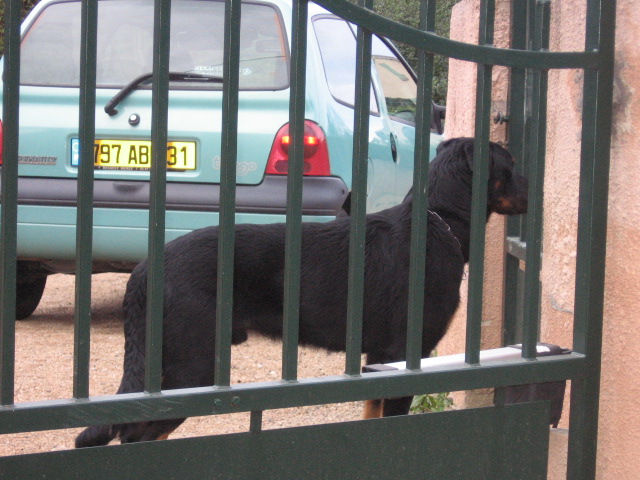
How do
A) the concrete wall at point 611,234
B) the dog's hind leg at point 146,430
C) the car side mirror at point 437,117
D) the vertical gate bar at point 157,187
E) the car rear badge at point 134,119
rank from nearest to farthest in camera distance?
the vertical gate bar at point 157,187, the concrete wall at point 611,234, the dog's hind leg at point 146,430, the car rear badge at point 134,119, the car side mirror at point 437,117

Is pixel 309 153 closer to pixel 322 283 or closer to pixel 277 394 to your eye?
pixel 322 283

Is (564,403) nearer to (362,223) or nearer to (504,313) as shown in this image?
(362,223)

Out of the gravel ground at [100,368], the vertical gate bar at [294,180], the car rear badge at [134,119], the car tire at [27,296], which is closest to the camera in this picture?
the vertical gate bar at [294,180]

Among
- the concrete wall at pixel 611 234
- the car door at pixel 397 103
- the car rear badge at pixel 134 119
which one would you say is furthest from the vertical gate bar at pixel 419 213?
the car door at pixel 397 103

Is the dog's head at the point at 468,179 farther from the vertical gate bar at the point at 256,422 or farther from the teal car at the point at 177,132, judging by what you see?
the vertical gate bar at the point at 256,422

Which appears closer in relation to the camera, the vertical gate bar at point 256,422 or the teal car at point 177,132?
the vertical gate bar at point 256,422

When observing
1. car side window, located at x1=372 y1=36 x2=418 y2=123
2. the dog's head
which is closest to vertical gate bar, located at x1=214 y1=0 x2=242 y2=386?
the dog's head

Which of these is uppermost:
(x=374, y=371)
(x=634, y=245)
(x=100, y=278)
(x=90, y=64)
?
(x=90, y=64)

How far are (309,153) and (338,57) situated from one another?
96cm

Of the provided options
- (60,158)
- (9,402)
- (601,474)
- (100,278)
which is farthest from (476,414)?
(100,278)

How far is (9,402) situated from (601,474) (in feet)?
5.41

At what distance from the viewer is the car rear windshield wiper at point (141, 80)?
5361 mm

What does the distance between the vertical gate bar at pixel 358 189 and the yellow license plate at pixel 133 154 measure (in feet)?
10.5

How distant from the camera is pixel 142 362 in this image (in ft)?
10.9
